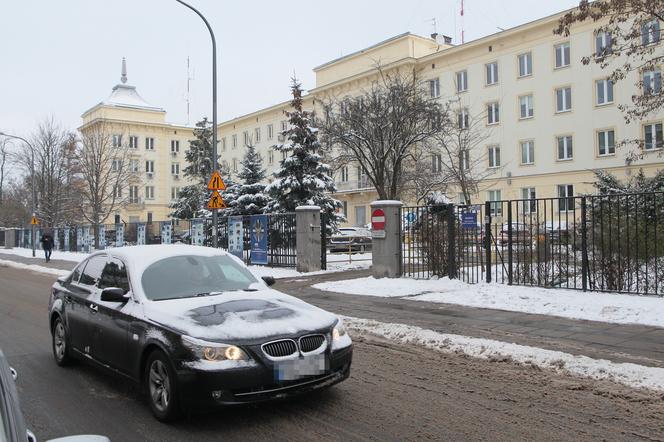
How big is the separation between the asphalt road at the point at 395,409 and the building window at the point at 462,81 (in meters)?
42.1

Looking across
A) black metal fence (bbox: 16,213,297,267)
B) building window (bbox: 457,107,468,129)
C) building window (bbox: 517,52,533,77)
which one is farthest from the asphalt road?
building window (bbox: 517,52,533,77)

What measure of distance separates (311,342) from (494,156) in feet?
139

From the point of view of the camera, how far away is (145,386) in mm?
5090

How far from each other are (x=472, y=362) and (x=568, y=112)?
3737 cm

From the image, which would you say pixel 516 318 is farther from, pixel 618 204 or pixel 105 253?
pixel 105 253

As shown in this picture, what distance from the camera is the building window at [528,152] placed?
42.2m

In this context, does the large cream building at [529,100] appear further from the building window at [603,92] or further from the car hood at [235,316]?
the car hood at [235,316]

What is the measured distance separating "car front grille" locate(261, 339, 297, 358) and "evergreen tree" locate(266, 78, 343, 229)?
68.0 feet

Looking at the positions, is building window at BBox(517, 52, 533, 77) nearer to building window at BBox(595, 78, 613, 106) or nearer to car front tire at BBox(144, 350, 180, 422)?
building window at BBox(595, 78, 613, 106)

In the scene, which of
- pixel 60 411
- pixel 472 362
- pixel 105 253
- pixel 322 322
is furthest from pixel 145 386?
pixel 472 362

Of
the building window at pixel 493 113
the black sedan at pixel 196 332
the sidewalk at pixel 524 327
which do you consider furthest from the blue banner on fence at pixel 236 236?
the building window at pixel 493 113

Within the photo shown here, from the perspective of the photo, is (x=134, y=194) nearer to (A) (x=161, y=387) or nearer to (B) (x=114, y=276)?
(B) (x=114, y=276)

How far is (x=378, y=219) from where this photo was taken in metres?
15.5

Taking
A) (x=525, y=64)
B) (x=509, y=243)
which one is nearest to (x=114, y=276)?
(x=509, y=243)
